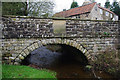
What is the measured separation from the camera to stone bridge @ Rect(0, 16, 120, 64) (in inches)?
229

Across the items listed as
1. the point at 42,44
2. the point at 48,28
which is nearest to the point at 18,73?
the point at 42,44

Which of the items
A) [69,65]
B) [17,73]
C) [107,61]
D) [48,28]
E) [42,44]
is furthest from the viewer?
[69,65]

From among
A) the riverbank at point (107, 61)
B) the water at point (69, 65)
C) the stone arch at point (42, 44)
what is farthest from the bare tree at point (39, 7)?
the riverbank at point (107, 61)

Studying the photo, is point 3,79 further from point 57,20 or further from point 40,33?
point 57,20

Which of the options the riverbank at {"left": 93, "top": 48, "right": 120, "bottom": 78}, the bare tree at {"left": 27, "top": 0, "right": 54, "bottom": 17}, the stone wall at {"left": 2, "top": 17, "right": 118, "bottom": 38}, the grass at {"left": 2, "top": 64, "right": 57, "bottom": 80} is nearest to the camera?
the grass at {"left": 2, "top": 64, "right": 57, "bottom": 80}

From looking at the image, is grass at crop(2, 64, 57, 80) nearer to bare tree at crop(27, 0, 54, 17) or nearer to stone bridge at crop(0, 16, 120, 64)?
stone bridge at crop(0, 16, 120, 64)

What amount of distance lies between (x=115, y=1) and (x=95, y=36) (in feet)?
133

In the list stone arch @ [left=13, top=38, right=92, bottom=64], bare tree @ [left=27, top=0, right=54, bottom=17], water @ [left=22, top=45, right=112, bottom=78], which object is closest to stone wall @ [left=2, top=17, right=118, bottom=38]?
stone arch @ [left=13, top=38, right=92, bottom=64]

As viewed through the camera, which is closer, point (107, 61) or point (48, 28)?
point (48, 28)

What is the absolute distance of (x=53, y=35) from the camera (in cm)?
626

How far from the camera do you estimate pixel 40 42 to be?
607 cm

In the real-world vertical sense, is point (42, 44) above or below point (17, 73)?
above

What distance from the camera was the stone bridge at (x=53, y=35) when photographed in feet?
19.1

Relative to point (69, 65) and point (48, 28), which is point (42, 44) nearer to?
point (48, 28)
